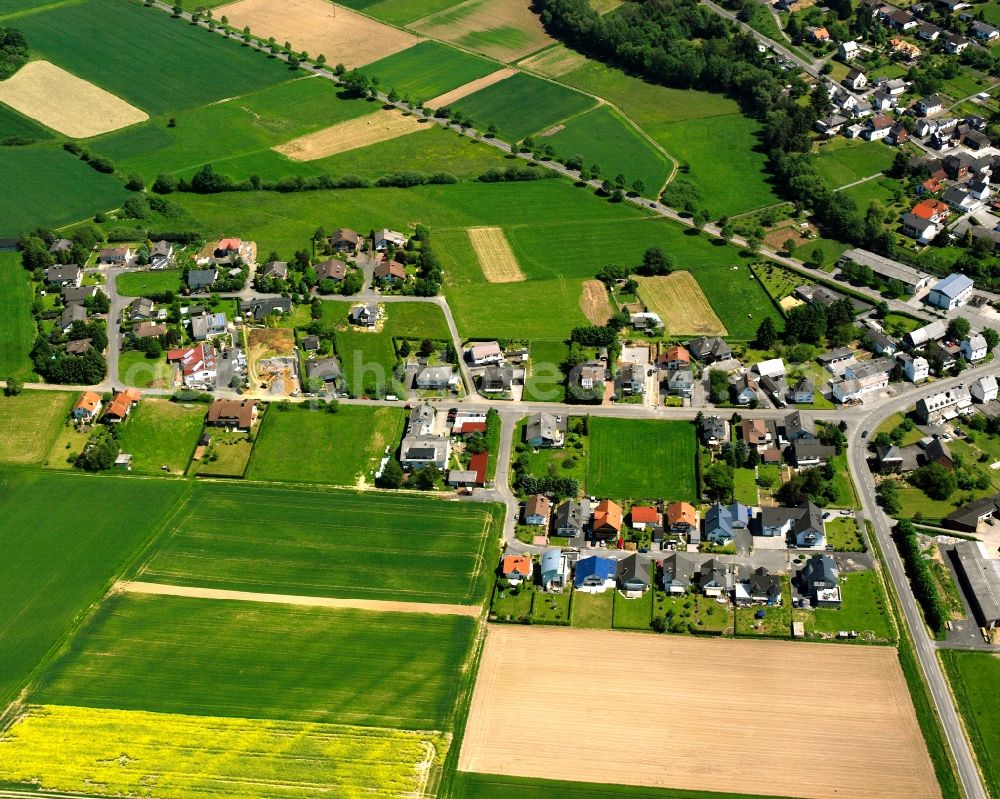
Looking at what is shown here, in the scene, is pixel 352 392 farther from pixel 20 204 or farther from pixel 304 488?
pixel 20 204

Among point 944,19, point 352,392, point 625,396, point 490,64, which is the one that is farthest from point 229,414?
point 944,19

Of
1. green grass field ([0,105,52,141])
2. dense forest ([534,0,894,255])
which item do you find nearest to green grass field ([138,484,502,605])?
dense forest ([534,0,894,255])

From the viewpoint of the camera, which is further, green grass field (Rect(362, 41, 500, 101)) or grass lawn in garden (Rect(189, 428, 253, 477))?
green grass field (Rect(362, 41, 500, 101))

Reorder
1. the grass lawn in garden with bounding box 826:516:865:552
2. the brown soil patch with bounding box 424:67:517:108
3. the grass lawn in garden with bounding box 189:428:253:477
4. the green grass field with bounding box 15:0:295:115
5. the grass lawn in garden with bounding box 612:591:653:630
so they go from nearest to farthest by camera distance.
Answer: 1. the grass lawn in garden with bounding box 612:591:653:630
2. the grass lawn in garden with bounding box 826:516:865:552
3. the grass lawn in garden with bounding box 189:428:253:477
4. the brown soil patch with bounding box 424:67:517:108
5. the green grass field with bounding box 15:0:295:115

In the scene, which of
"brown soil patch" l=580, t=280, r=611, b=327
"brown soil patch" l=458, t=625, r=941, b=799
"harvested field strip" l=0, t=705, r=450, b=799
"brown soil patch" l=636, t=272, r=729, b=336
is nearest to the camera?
"brown soil patch" l=458, t=625, r=941, b=799

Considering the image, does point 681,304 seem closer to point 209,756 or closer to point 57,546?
point 209,756

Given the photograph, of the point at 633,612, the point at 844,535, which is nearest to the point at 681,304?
the point at 844,535

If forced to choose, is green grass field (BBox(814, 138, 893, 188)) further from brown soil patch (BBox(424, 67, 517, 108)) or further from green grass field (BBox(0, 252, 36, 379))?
green grass field (BBox(0, 252, 36, 379))
